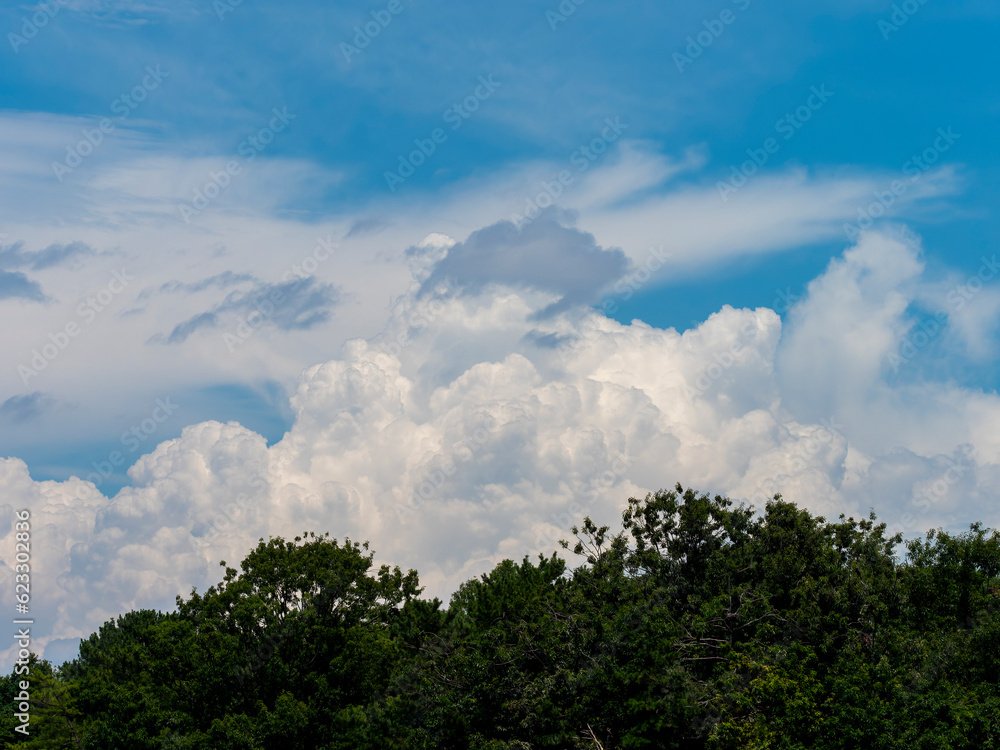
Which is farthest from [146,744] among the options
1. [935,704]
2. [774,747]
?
[935,704]

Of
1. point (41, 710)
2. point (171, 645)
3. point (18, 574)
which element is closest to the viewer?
point (18, 574)

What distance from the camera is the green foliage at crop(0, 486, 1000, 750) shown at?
103 ft

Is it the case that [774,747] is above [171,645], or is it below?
below

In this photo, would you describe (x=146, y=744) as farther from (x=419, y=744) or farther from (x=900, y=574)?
(x=900, y=574)

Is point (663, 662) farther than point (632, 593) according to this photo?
No

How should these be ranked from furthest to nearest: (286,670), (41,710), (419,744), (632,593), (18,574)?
(41,710) → (286,670) → (632,593) → (419,744) → (18,574)

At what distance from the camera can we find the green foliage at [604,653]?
1241 inches

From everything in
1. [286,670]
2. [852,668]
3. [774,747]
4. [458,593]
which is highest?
[458,593]

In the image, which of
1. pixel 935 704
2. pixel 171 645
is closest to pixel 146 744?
pixel 171 645

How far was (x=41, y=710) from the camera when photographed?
5066 centimetres

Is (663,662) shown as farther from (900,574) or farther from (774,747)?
(900,574)

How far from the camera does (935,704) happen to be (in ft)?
93.5

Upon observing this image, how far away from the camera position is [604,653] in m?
34.4

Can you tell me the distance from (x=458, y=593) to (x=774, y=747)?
70.7 ft
